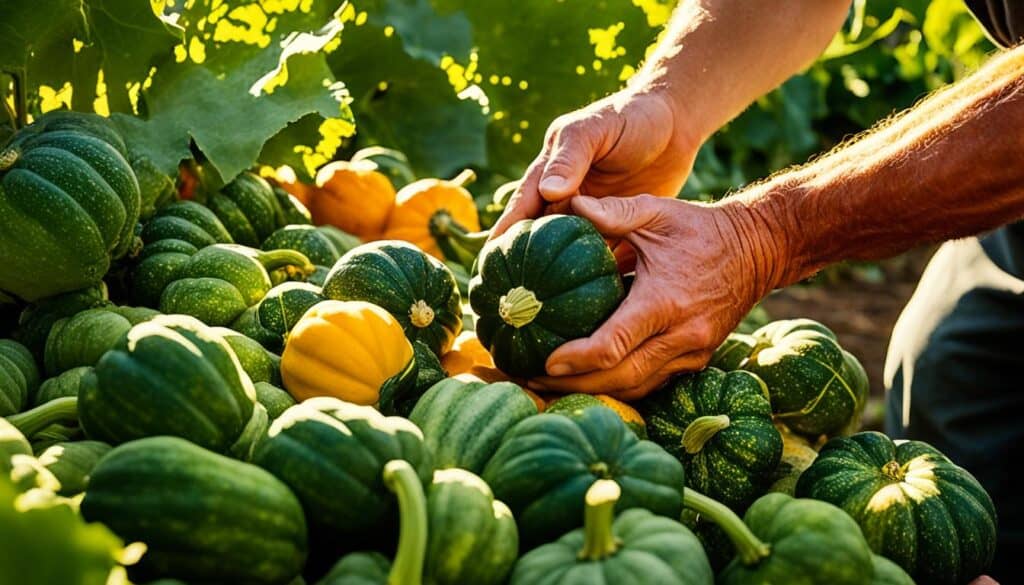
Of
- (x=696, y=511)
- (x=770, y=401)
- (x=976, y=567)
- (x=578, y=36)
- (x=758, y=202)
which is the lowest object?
(x=976, y=567)

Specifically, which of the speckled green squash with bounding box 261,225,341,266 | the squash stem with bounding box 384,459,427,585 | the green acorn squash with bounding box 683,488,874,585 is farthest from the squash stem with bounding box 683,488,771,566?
the speckled green squash with bounding box 261,225,341,266

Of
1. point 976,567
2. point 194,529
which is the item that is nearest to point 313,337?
point 194,529

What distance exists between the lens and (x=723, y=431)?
8.48ft

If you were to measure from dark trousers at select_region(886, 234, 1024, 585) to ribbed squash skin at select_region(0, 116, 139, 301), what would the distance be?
3.19 metres

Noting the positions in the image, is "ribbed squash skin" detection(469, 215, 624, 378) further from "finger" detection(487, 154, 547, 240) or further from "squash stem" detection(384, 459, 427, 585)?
"squash stem" detection(384, 459, 427, 585)

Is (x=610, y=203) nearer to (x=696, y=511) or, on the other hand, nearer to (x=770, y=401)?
(x=770, y=401)

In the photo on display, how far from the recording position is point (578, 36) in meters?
4.68

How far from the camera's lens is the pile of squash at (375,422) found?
172cm

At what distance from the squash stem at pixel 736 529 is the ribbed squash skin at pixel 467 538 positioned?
0.41 m

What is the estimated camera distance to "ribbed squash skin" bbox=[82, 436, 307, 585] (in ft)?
5.46

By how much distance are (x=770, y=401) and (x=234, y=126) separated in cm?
189

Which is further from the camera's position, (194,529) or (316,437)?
(316,437)

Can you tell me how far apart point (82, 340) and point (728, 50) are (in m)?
2.44

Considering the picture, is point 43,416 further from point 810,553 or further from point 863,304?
point 863,304
